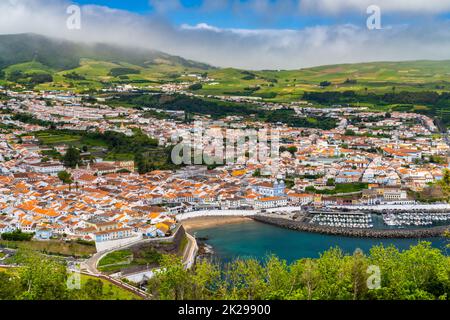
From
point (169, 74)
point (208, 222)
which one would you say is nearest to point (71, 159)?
point (208, 222)

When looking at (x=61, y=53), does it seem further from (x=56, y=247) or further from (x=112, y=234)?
(x=56, y=247)

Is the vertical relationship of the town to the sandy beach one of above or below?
above

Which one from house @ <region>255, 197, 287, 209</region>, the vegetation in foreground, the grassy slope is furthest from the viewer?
the grassy slope

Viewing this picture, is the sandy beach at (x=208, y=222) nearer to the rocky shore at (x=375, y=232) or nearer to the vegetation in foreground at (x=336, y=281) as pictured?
the rocky shore at (x=375, y=232)

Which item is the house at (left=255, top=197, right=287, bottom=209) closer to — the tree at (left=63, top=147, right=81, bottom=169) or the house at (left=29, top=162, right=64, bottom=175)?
the tree at (left=63, top=147, right=81, bottom=169)

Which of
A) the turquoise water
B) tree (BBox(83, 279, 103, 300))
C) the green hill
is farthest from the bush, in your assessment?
the green hill

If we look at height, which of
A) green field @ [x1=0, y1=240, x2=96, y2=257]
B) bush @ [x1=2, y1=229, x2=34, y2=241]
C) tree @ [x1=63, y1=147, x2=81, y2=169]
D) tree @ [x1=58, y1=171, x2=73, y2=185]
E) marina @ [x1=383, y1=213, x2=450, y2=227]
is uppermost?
tree @ [x1=63, y1=147, x2=81, y2=169]

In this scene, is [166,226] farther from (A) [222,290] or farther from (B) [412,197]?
(B) [412,197]
